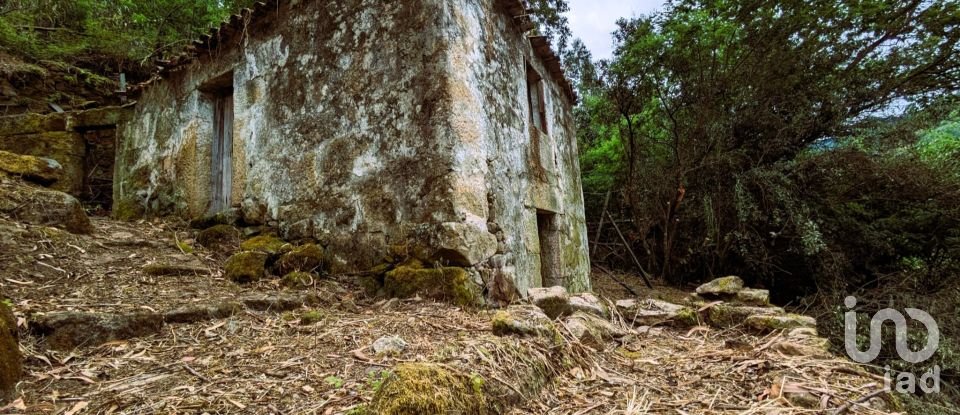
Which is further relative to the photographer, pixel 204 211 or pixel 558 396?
pixel 204 211

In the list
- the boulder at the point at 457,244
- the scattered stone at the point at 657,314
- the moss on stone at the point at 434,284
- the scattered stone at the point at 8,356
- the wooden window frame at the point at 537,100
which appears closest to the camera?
the scattered stone at the point at 8,356

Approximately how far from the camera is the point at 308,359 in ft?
7.16

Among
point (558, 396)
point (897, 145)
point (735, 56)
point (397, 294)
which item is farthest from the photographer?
point (735, 56)

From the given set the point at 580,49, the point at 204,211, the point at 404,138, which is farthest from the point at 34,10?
the point at 580,49

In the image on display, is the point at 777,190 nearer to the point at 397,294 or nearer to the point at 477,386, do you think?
the point at 397,294

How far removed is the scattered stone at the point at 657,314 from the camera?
4.04 m

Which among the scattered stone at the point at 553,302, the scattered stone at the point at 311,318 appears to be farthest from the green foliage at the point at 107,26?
the scattered stone at the point at 553,302

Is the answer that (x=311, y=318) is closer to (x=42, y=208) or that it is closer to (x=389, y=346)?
(x=389, y=346)

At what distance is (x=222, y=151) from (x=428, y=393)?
5.25 metres

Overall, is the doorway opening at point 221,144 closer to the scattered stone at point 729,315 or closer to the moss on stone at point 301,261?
the moss on stone at point 301,261

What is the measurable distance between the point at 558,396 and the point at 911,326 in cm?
636

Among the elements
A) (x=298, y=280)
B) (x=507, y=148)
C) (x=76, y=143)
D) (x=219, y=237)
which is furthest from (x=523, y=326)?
(x=76, y=143)

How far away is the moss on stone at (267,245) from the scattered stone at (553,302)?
7.51 ft

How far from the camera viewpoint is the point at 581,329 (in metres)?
3.05
